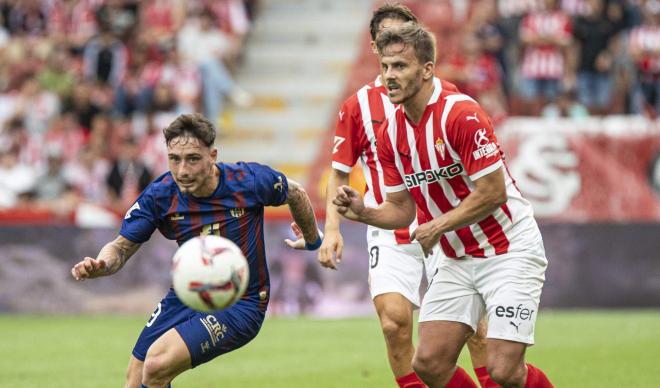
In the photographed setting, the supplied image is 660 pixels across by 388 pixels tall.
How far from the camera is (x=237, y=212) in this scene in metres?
7.85

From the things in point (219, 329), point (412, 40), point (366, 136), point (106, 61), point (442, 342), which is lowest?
point (442, 342)

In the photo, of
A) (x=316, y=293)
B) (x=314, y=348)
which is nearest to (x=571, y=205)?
(x=316, y=293)

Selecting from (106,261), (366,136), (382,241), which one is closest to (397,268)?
(382,241)

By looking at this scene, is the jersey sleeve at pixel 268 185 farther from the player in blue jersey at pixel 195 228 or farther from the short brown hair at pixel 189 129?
the short brown hair at pixel 189 129

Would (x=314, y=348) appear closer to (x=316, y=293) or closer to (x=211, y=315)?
(x=316, y=293)

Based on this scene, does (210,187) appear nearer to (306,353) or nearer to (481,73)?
(306,353)

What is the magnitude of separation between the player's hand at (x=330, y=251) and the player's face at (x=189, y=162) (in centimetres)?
93

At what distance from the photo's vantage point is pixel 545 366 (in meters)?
11.4

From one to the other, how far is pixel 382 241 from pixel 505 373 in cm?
184

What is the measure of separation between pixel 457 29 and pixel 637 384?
1107cm

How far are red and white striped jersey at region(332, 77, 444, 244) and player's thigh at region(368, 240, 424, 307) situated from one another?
0.27ft

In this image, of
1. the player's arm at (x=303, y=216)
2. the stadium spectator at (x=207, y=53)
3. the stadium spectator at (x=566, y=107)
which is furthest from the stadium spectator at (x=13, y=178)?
the player's arm at (x=303, y=216)

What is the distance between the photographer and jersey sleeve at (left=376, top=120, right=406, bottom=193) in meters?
7.49

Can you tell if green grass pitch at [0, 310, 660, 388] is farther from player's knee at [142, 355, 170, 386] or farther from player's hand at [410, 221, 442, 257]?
player's hand at [410, 221, 442, 257]
